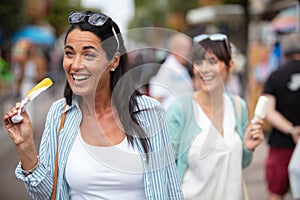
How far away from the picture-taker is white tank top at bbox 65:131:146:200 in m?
2.61

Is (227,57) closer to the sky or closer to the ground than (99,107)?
closer to the ground

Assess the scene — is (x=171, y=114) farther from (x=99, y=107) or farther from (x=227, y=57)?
(x=99, y=107)

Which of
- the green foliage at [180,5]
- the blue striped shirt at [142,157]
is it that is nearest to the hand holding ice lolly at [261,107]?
the blue striped shirt at [142,157]

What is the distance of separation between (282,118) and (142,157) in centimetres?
287

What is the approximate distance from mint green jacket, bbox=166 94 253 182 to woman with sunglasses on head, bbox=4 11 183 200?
25.0 inches

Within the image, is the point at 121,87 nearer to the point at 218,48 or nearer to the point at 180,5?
the point at 218,48

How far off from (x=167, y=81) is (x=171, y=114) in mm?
513

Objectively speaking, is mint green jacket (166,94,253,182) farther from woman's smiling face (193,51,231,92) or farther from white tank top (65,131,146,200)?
A: white tank top (65,131,146,200)

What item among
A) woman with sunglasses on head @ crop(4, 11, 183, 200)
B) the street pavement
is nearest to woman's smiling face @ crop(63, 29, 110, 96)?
woman with sunglasses on head @ crop(4, 11, 183, 200)

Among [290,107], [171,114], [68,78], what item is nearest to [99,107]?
[68,78]

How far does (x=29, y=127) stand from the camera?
2547mm

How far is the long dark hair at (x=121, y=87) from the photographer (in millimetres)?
2635

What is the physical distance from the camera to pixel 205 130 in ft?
11.0

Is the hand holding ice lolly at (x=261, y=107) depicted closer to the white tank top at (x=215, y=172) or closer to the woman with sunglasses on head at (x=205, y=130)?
the woman with sunglasses on head at (x=205, y=130)
